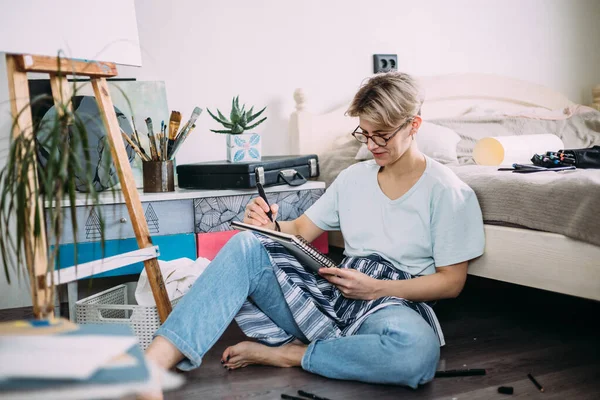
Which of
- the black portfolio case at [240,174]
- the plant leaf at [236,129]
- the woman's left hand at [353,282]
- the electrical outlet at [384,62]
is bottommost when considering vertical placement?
the woman's left hand at [353,282]

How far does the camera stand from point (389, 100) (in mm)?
1537

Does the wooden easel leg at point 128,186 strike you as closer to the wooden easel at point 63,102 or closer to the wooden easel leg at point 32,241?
the wooden easel at point 63,102

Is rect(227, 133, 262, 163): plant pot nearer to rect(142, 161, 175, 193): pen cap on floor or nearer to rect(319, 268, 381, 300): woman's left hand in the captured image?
rect(142, 161, 175, 193): pen cap on floor

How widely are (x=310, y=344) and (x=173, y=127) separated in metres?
0.92

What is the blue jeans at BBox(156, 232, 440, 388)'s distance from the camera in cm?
138

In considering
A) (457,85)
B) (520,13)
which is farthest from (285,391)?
(520,13)

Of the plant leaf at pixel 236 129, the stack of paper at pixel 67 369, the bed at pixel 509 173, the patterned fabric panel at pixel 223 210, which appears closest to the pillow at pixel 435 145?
the bed at pixel 509 173

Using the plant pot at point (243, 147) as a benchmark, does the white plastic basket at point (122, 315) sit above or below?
below

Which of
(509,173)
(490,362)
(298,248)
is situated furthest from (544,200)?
(298,248)

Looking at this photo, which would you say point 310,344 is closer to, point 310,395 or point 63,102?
point 310,395

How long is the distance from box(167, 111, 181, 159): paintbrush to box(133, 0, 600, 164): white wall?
419mm

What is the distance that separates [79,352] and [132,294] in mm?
1361

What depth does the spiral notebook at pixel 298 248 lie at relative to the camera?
1.49m

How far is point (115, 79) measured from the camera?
7.66ft
